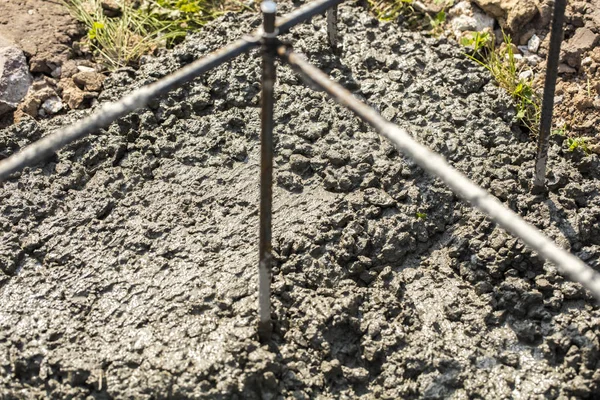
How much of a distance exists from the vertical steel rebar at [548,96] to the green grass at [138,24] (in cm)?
155

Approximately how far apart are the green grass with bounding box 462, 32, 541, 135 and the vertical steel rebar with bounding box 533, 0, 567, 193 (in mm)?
275

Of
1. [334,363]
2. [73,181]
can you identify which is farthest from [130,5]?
[334,363]

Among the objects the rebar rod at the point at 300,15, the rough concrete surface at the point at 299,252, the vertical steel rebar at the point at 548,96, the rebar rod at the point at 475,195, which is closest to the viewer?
the rebar rod at the point at 475,195

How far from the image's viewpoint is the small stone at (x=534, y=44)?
3.47 m

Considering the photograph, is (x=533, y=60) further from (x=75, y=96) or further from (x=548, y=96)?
(x=75, y=96)

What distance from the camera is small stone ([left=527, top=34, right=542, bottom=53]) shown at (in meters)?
3.47

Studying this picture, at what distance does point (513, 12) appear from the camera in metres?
3.49

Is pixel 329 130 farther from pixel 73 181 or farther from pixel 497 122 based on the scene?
pixel 73 181

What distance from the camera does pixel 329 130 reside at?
314 centimetres

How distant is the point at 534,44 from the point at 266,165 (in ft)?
5.76

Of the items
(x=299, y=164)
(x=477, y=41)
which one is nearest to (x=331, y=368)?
(x=299, y=164)

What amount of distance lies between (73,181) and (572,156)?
75.8 inches

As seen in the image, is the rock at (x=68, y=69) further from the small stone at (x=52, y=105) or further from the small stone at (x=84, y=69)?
the small stone at (x=52, y=105)

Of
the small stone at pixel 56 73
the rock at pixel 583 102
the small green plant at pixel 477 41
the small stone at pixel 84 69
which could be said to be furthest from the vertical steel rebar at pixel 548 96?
the small stone at pixel 56 73
